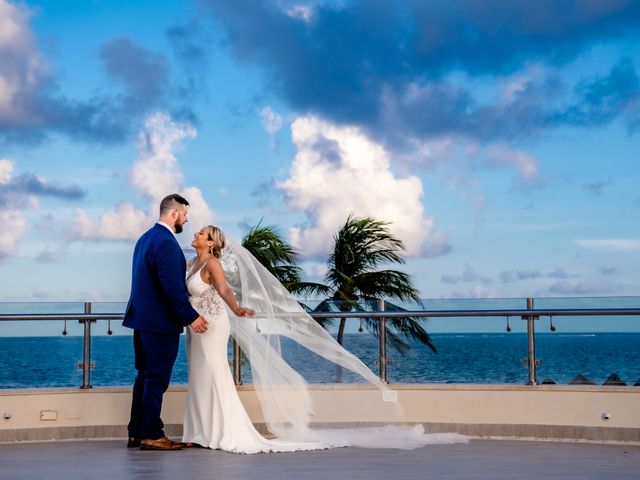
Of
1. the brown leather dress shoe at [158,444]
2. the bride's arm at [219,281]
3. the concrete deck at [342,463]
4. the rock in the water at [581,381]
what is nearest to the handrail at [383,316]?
the rock in the water at [581,381]

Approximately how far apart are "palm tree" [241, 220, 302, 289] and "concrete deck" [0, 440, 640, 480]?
943 cm

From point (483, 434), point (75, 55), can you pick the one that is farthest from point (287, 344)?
point (75, 55)

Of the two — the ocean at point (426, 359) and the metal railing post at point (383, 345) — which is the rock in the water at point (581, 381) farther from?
the metal railing post at point (383, 345)

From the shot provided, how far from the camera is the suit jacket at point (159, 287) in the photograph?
7094mm

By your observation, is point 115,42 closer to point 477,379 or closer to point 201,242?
point 201,242

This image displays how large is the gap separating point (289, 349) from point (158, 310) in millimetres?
1392

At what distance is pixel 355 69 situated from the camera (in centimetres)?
2031

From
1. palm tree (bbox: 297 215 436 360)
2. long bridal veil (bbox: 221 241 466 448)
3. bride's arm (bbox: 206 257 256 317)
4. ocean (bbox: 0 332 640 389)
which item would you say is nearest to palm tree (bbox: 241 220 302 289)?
palm tree (bbox: 297 215 436 360)

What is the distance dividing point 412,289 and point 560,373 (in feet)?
23.0

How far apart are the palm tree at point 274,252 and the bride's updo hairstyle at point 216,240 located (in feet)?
29.2

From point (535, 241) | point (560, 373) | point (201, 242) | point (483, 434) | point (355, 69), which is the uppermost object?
point (355, 69)

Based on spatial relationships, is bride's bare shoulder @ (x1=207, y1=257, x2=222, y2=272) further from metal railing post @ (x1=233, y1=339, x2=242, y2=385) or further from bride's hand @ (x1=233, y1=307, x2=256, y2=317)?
metal railing post @ (x1=233, y1=339, x2=242, y2=385)

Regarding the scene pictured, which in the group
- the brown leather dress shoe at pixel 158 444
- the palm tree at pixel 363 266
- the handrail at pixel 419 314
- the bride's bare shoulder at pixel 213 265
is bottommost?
the brown leather dress shoe at pixel 158 444

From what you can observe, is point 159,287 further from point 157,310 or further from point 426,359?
point 426,359
